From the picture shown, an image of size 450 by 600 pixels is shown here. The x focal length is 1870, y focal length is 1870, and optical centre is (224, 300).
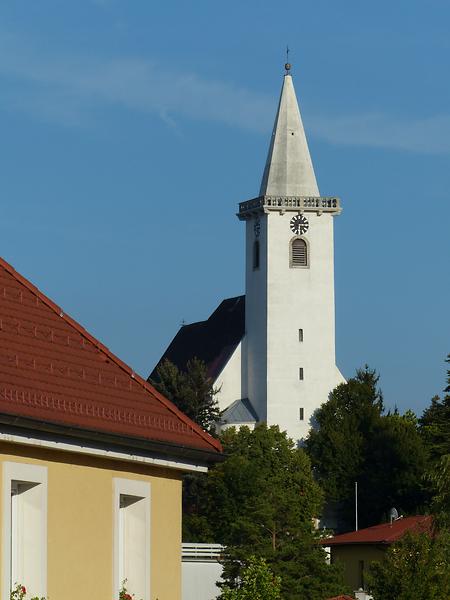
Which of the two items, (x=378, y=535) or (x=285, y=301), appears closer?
(x=378, y=535)

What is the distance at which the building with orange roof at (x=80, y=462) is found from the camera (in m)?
13.0

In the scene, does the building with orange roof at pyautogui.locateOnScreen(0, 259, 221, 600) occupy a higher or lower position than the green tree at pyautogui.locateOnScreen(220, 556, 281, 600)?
higher

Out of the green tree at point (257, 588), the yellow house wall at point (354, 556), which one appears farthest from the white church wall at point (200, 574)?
the green tree at point (257, 588)

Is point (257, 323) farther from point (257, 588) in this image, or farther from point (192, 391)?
point (257, 588)

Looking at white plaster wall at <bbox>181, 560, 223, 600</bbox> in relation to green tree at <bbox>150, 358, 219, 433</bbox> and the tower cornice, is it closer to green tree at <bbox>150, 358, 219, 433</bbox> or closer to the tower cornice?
green tree at <bbox>150, 358, 219, 433</bbox>

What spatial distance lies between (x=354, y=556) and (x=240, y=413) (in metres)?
37.3

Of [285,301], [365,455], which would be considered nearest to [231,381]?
[285,301]

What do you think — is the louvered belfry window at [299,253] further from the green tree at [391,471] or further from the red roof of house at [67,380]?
the red roof of house at [67,380]

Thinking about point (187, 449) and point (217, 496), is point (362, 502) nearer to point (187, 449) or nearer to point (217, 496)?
point (217, 496)

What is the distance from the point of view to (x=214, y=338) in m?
121

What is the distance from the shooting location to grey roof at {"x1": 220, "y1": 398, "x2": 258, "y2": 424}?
4365 inches

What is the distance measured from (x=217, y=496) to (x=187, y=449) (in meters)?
81.5

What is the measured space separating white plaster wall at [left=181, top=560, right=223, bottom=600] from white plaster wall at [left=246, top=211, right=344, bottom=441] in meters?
43.0

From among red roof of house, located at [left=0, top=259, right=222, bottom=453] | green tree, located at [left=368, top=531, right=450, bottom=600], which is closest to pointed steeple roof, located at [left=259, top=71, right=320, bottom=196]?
green tree, located at [left=368, top=531, right=450, bottom=600]
